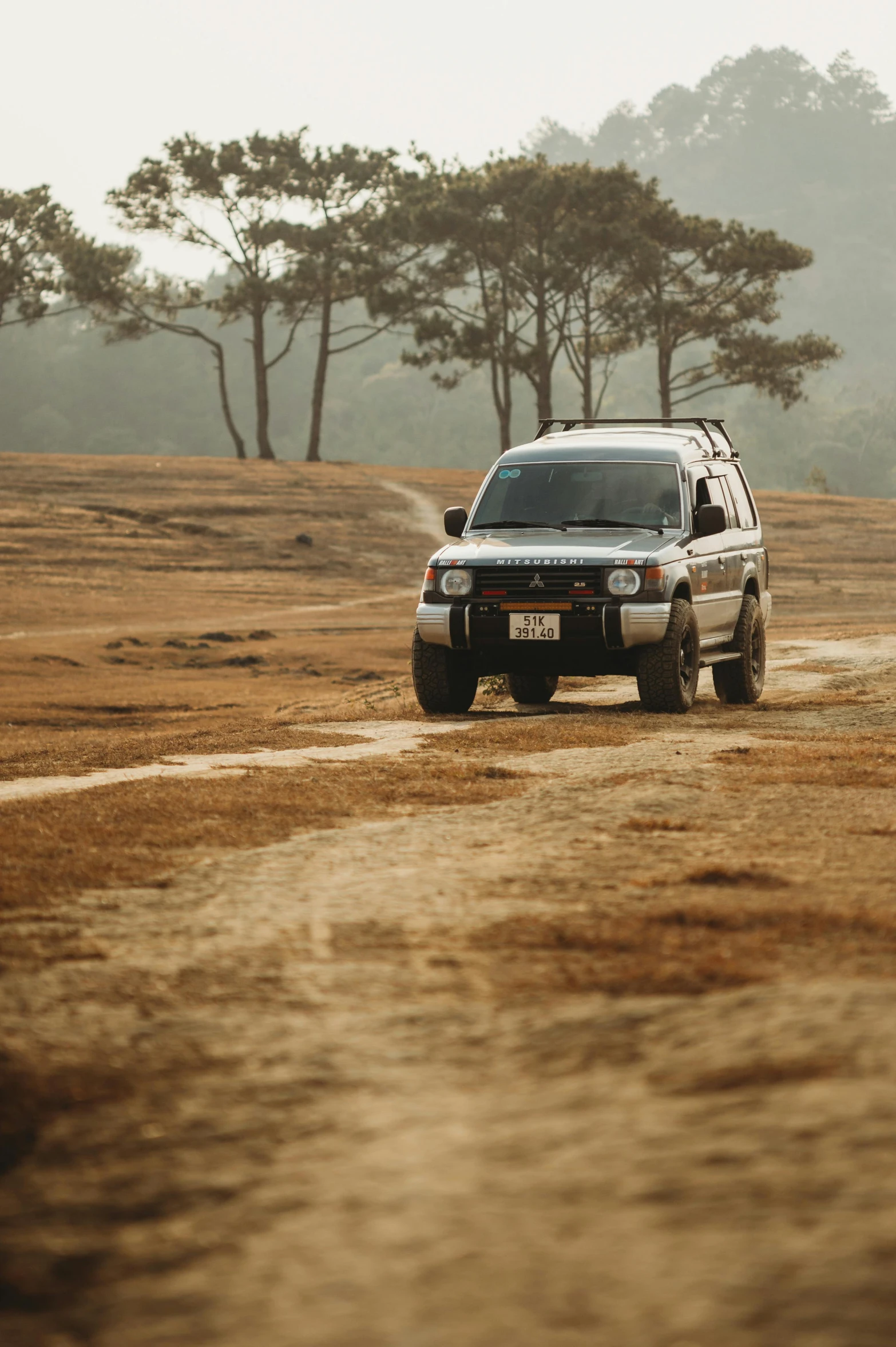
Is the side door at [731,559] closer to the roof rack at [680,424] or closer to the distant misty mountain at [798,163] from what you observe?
the roof rack at [680,424]

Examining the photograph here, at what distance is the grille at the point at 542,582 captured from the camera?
10961 mm

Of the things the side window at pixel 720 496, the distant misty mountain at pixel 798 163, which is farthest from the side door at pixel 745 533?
the distant misty mountain at pixel 798 163

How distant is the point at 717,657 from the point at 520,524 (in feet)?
6.69

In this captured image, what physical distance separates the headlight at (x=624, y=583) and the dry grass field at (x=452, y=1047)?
1.96 m

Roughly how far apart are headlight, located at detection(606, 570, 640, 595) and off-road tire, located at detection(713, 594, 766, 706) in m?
2.15

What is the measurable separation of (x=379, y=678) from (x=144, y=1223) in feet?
58.2

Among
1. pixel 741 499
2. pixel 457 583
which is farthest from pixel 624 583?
pixel 741 499

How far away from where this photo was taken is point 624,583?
1094cm

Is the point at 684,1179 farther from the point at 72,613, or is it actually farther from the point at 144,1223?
the point at 72,613

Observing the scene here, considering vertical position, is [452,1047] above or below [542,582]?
below

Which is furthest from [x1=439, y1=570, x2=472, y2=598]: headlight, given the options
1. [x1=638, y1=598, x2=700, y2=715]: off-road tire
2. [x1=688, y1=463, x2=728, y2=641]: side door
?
[x1=688, y1=463, x2=728, y2=641]: side door

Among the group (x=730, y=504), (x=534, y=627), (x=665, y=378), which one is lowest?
(x=534, y=627)

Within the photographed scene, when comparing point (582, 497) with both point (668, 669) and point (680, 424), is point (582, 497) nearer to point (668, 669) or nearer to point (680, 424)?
point (668, 669)

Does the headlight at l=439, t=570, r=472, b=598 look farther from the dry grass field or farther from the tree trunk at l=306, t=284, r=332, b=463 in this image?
the tree trunk at l=306, t=284, r=332, b=463
